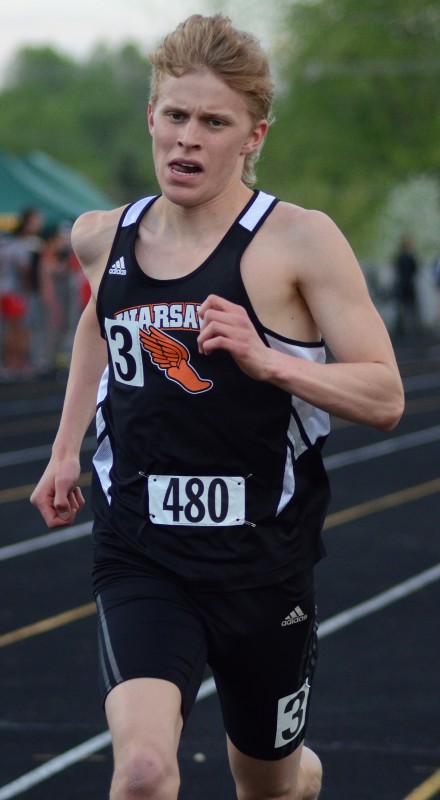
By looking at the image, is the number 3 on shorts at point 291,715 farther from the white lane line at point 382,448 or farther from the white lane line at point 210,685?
the white lane line at point 382,448

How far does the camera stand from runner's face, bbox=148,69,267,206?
326 centimetres

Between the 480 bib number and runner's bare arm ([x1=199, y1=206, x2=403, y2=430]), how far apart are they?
32 centimetres

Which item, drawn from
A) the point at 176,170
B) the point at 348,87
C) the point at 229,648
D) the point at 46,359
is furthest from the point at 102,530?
the point at 348,87

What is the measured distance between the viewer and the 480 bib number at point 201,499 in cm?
326

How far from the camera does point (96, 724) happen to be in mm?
5289

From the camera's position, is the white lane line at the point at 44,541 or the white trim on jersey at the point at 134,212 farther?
the white lane line at the point at 44,541

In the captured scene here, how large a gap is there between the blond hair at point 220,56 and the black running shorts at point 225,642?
3.69 feet

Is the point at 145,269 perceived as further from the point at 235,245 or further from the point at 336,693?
the point at 336,693

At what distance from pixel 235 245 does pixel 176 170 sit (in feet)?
0.73

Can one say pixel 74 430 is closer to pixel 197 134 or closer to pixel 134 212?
pixel 134 212

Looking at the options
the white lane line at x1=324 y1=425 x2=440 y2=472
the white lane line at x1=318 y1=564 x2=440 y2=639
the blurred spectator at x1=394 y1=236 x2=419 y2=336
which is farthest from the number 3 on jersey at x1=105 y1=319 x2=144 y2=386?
the blurred spectator at x1=394 y1=236 x2=419 y2=336

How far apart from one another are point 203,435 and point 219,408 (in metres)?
0.07

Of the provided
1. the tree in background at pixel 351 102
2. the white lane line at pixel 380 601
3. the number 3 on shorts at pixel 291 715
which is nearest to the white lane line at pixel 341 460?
the white lane line at pixel 380 601

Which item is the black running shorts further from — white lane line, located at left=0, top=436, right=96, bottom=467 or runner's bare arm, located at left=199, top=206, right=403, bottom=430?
white lane line, located at left=0, top=436, right=96, bottom=467
